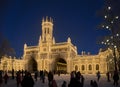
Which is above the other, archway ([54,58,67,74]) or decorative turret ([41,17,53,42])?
decorative turret ([41,17,53,42])

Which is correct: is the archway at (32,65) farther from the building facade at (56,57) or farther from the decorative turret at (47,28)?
the decorative turret at (47,28)

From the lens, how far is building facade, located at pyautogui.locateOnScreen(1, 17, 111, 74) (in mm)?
80562

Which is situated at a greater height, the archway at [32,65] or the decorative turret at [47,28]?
A: the decorative turret at [47,28]

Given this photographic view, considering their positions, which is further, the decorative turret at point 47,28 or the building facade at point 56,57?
the decorative turret at point 47,28

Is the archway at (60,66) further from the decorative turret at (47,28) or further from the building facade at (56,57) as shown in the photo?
the decorative turret at (47,28)

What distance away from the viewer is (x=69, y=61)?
8356 cm

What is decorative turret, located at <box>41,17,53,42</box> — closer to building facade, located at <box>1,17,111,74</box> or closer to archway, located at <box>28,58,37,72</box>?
building facade, located at <box>1,17,111,74</box>

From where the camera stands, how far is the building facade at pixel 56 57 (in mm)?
80562

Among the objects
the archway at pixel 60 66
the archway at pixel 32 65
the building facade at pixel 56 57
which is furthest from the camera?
the archway at pixel 32 65

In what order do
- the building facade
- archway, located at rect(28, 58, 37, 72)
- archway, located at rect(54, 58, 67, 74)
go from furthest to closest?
archway, located at rect(28, 58, 37, 72) → archway, located at rect(54, 58, 67, 74) → the building facade

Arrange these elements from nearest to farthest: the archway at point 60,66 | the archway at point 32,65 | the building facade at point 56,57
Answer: the building facade at point 56,57
the archway at point 60,66
the archway at point 32,65

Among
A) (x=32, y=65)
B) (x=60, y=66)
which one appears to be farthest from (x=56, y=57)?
(x=32, y=65)

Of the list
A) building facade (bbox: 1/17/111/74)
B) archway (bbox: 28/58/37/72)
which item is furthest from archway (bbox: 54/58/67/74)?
archway (bbox: 28/58/37/72)

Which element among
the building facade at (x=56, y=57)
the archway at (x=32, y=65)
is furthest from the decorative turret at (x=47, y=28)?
the archway at (x=32, y=65)
